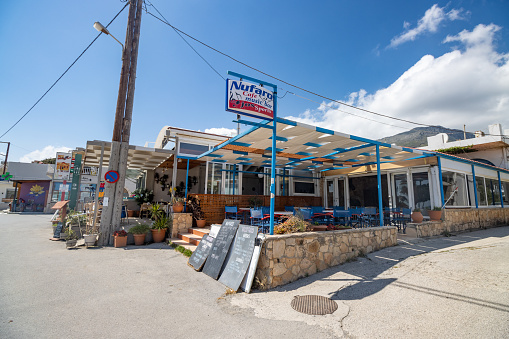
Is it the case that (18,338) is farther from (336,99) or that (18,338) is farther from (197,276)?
(336,99)

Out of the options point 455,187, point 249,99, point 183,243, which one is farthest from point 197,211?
point 455,187

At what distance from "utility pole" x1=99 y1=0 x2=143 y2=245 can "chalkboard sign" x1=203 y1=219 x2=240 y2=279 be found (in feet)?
14.6

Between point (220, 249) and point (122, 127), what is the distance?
5.95 m

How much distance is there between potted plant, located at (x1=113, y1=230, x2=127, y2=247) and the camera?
7.16 metres

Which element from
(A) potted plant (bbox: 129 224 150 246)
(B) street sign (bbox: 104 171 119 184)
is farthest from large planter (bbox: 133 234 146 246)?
(B) street sign (bbox: 104 171 119 184)

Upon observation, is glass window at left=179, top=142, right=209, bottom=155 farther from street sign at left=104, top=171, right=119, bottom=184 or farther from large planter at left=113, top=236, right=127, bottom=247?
large planter at left=113, top=236, right=127, bottom=247

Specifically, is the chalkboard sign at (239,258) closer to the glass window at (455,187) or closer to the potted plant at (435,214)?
the potted plant at (435,214)

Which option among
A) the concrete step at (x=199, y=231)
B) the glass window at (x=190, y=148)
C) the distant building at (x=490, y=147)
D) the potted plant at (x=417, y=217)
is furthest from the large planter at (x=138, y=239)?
the distant building at (x=490, y=147)

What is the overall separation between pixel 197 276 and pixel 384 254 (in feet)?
14.9

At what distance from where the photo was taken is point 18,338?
248 cm

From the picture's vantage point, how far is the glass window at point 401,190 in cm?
1009

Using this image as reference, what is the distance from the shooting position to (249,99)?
15.1ft

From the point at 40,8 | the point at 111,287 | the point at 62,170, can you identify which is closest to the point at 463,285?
the point at 111,287

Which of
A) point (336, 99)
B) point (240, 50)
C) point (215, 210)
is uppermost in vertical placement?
point (240, 50)
